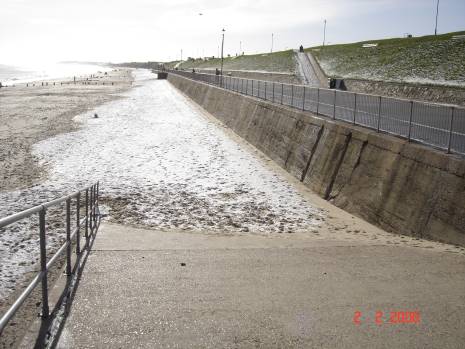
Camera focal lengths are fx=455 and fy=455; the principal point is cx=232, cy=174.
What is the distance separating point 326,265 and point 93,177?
995cm

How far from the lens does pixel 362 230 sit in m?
9.85

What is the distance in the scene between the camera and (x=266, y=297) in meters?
5.59

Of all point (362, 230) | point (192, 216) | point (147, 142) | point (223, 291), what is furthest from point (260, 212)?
point (147, 142)

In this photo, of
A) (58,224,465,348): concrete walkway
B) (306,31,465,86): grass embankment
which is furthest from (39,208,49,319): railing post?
(306,31,465,86): grass embankment

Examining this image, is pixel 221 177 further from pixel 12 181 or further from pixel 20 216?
pixel 20 216

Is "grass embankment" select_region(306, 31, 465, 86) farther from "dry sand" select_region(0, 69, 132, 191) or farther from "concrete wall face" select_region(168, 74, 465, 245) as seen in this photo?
"dry sand" select_region(0, 69, 132, 191)

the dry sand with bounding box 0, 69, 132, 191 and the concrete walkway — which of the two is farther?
the dry sand with bounding box 0, 69, 132, 191

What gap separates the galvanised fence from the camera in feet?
29.8

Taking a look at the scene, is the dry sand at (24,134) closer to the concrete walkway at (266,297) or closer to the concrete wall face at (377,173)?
the concrete walkway at (266,297)
